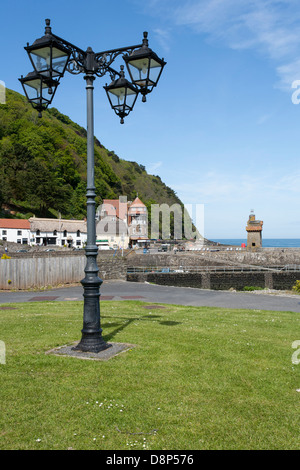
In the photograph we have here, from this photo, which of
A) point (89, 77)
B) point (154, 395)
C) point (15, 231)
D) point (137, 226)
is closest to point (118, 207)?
point (137, 226)

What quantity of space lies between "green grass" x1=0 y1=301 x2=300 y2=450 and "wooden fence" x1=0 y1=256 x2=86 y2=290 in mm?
18599

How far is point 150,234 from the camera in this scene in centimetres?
13200

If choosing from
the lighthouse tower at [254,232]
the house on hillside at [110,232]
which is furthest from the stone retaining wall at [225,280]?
the house on hillside at [110,232]

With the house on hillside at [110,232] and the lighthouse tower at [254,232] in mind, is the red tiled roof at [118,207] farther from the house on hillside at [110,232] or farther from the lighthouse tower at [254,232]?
the lighthouse tower at [254,232]

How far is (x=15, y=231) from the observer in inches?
3022

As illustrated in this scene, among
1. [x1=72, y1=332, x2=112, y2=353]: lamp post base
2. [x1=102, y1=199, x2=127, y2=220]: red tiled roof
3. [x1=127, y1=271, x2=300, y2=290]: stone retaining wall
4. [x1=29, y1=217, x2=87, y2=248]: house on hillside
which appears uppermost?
[x1=102, y1=199, x2=127, y2=220]: red tiled roof

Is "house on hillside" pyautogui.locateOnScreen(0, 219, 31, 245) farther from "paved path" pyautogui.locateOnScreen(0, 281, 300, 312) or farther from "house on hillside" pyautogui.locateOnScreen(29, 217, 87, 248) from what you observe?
"paved path" pyautogui.locateOnScreen(0, 281, 300, 312)

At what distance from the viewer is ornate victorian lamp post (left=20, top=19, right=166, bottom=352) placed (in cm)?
704

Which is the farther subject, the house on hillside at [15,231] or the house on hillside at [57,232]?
the house on hillside at [57,232]

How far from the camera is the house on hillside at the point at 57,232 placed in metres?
81.0

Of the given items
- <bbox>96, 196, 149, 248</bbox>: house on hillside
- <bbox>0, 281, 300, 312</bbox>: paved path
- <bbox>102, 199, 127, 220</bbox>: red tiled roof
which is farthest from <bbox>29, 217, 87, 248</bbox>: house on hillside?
<bbox>0, 281, 300, 312</bbox>: paved path

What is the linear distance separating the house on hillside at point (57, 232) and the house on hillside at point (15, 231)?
4.07ft

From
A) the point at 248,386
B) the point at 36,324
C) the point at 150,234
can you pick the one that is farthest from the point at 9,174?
the point at 248,386
